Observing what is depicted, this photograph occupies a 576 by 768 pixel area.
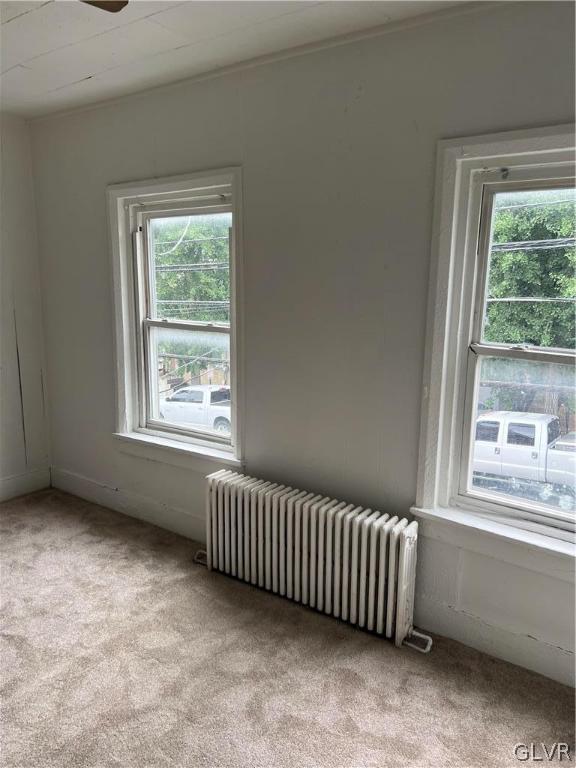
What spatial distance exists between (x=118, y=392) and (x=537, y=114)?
280 centimetres

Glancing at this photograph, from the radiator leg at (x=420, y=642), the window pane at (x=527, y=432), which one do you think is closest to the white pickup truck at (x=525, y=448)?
the window pane at (x=527, y=432)

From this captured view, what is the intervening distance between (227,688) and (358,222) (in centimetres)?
202

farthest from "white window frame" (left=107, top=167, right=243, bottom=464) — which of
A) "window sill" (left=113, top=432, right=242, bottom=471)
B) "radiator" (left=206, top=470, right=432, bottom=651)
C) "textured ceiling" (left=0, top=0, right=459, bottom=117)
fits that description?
"textured ceiling" (left=0, top=0, right=459, bottom=117)

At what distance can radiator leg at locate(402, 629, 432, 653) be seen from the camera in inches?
90.1

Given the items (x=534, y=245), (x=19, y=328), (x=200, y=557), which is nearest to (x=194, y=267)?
(x=19, y=328)

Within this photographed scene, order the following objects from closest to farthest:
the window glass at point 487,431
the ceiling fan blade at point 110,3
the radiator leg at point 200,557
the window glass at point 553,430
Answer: the ceiling fan blade at point 110,3
the window glass at point 553,430
the window glass at point 487,431
the radiator leg at point 200,557

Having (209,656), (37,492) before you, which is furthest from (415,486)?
(37,492)

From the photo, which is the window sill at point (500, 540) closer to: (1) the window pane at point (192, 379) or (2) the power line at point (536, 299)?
(2) the power line at point (536, 299)

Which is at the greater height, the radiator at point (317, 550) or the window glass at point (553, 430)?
the window glass at point (553, 430)

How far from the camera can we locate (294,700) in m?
1.99

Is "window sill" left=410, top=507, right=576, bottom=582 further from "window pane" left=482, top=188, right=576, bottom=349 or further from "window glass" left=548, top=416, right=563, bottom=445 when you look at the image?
"window pane" left=482, top=188, right=576, bottom=349

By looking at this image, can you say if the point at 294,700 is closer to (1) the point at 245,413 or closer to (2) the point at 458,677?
(2) the point at 458,677

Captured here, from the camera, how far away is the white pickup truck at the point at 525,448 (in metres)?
2.10

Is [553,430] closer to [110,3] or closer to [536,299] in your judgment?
[536,299]
